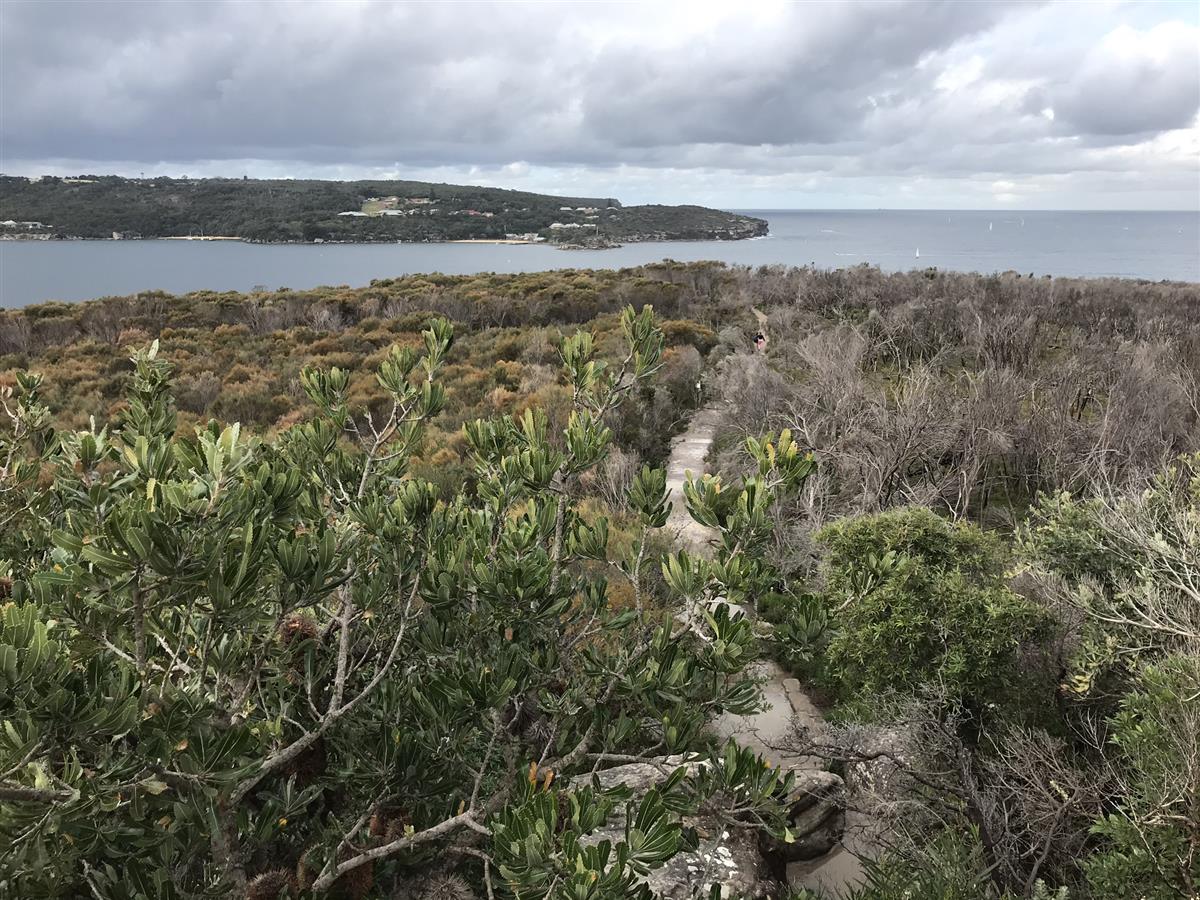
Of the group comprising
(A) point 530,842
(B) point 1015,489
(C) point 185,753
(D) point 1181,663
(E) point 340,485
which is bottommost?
(B) point 1015,489

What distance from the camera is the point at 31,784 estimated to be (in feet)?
6.03

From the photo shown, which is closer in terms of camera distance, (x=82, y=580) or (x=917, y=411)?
(x=82, y=580)

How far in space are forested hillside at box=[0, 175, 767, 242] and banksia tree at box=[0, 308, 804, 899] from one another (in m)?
75.4

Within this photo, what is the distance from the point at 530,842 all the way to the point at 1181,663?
4.18 metres

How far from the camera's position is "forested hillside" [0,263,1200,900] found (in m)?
1.91

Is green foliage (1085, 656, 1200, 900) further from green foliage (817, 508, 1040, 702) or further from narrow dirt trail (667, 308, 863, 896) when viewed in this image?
narrow dirt trail (667, 308, 863, 896)

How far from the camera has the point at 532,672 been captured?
2.73 m

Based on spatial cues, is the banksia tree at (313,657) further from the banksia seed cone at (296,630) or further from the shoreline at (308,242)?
the shoreline at (308,242)

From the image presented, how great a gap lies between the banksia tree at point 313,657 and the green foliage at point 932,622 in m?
2.85

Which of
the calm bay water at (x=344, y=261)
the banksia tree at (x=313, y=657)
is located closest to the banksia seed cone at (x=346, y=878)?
the banksia tree at (x=313, y=657)

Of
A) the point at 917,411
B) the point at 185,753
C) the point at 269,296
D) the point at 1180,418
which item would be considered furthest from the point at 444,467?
the point at 269,296

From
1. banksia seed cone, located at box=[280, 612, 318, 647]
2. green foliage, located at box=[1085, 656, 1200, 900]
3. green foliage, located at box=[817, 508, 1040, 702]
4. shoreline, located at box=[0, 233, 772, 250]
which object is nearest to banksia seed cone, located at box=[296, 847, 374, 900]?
banksia seed cone, located at box=[280, 612, 318, 647]

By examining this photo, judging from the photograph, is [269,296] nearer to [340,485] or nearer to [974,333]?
[974,333]

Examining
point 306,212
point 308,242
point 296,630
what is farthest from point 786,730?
point 306,212
